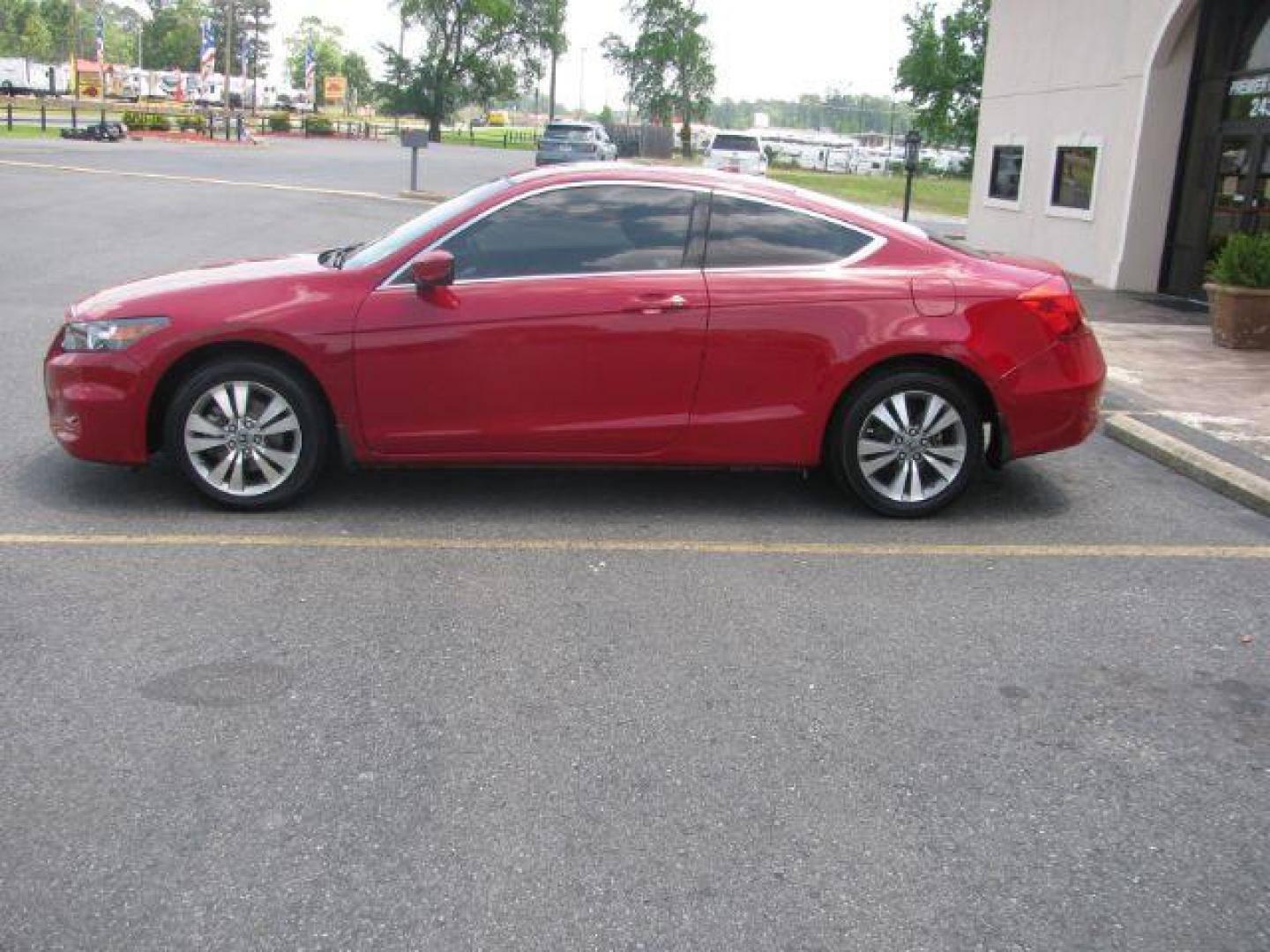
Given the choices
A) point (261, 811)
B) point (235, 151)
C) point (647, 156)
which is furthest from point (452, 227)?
point (647, 156)

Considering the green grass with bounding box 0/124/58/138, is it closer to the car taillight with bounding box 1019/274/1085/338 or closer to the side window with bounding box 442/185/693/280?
the side window with bounding box 442/185/693/280

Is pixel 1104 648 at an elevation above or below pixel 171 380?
below

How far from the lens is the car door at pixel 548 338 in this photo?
19.4 feet

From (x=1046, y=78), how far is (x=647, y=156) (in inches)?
2460

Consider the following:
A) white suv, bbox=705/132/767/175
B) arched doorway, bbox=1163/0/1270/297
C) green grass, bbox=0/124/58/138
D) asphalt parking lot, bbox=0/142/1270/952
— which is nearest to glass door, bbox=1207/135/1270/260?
arched doorway, bbox=1163/0/1270/297

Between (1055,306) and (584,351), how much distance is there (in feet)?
7.43

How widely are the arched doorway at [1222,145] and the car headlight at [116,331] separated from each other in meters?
12.8

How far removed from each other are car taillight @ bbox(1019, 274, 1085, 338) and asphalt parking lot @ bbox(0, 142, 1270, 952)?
0.95m

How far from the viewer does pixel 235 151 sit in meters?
46.2

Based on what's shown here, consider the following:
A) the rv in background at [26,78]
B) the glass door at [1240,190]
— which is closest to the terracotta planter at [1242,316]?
the glass door at [1240,190]

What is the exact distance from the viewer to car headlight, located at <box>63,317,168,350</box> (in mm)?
5898

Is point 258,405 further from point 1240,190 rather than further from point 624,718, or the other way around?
point 1240,190

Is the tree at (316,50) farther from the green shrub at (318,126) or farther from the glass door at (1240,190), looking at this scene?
the glass door at (1240,190)

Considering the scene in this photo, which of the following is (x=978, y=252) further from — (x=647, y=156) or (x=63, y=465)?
(x=647, y=156)
